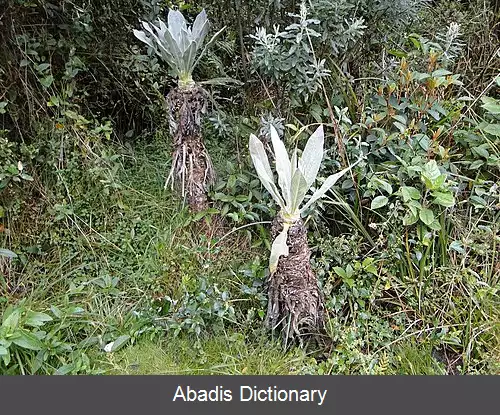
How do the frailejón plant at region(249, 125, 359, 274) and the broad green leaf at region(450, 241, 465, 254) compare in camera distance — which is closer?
the frailejón plant at region(249, 125, 359, 274)

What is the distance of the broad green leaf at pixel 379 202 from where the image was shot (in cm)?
214

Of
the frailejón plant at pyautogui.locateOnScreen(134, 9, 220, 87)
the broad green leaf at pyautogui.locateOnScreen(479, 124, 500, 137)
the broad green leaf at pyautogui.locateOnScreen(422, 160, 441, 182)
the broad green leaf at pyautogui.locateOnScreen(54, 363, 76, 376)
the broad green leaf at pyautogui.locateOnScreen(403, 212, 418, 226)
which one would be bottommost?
the broad green leaf at pyautogui.locateOnScreen(54, 363, 76, 376)

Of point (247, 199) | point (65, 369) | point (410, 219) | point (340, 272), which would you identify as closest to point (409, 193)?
point (410, 219)

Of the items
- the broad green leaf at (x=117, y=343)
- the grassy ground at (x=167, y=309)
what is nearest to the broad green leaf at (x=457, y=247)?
the grassy ground at (x=167, y=309)

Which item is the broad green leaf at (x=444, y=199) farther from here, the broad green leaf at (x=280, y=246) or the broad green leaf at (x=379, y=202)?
the broad green leaf at (x=280, y=246)

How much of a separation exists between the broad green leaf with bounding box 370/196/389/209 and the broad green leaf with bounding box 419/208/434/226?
15 cm

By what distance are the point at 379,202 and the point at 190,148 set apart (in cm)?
91

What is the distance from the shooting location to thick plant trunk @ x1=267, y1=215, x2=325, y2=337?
73.2 inches

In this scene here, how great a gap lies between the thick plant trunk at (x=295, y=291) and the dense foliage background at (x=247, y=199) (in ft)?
0.25

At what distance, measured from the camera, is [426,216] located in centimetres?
209

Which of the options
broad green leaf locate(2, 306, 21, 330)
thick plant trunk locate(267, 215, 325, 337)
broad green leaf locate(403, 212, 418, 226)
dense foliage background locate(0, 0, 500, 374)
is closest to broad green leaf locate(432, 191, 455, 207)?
dense foliage background locate(0, 0, 500, 374)

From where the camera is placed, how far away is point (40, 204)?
2.52m

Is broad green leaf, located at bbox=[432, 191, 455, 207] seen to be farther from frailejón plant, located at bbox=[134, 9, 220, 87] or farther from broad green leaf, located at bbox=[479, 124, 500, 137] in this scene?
frailejón plant, located at bbox=[134, 9, 220, 87]

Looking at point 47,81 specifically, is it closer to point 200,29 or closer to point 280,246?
point 200,29
